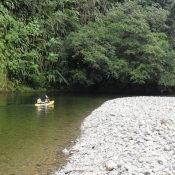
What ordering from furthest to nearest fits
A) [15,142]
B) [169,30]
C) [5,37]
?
[169,30] → [5,37] → [15,142]

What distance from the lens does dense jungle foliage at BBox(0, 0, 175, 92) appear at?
33.4 m

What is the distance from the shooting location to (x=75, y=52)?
35.1 m

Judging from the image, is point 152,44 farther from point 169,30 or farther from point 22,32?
point 22,32

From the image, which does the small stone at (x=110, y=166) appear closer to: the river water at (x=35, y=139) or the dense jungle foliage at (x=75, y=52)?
the river water at (x=35, y=139)

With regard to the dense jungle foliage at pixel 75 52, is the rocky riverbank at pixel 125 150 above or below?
below

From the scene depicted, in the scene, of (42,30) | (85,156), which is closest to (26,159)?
(85,156)

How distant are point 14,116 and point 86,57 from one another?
18.7 m

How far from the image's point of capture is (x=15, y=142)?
10.2m

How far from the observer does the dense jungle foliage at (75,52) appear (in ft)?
110

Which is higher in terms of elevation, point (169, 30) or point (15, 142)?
point (169, 30)

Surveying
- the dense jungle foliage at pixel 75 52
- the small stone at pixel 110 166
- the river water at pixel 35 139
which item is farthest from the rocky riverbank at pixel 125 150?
the dense jungle foliage at pixel 75 52

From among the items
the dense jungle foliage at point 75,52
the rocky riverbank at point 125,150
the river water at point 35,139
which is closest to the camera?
the rocky riverbank at point 125,150

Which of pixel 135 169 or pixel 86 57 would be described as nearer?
pixel 135 169

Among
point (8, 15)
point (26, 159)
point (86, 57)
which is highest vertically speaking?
point (8, 15)
